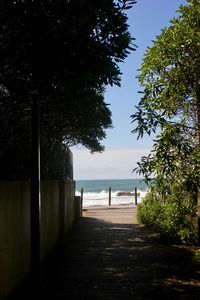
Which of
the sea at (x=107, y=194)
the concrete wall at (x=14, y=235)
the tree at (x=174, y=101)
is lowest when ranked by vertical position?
the sea at (x=107, y=194)

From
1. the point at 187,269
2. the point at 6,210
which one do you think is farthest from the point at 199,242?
the point at 6,210

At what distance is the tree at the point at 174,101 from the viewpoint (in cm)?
699

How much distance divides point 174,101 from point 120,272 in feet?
10.6

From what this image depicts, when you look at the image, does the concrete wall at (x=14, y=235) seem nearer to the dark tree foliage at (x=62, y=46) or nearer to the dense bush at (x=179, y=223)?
the dark tree foliage at (x=62, y=46)

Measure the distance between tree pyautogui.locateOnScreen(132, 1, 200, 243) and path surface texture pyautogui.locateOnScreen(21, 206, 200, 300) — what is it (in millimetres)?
1509

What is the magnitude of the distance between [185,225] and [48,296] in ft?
18.1

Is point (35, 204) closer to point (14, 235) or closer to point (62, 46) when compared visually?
point (14, 235)

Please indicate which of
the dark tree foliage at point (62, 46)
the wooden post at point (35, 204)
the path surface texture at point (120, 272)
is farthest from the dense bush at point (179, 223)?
the dark tree foliage at point (62, 46)

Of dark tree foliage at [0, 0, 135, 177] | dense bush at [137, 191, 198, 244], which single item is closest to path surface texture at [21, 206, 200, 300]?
dense bush at [137, 191, 198, 244]

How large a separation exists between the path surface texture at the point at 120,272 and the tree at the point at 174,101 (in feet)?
4.95

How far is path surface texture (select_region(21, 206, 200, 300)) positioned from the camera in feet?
20.7

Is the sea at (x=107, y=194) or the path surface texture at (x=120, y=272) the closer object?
the path surface texture at (x=120, y=272)

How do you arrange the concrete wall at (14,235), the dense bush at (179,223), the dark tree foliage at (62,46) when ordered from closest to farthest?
1. the dark tree foliage at (62,46)
2. the concrete wall at (14,235)
3. the dense bush at (179,223)

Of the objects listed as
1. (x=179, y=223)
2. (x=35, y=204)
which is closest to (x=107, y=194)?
(x=179, y=223)
